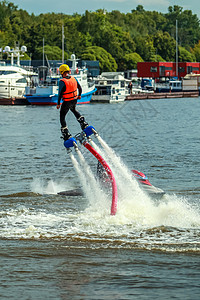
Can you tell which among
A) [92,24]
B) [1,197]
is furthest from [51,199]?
[92,24]

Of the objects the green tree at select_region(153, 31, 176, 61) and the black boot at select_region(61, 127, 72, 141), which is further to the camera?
the green tree at select_region(153, 31, 176, 61)

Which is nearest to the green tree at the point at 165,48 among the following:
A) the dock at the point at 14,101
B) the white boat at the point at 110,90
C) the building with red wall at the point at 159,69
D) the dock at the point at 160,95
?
the building with red wall at the point at 159,69

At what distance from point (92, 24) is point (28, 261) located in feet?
508

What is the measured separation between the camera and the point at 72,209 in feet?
46.8

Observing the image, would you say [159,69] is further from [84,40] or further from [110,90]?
[110,90]

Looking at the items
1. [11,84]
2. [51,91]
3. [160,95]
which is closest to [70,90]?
[51,91]

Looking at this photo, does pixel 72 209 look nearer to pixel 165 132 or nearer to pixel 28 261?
pixel 28 261

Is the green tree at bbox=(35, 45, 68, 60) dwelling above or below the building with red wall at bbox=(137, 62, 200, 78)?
above

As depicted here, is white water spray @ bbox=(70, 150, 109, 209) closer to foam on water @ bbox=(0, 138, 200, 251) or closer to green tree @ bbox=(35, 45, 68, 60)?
foam on water @ bbox=(0, 138, 200, 251)

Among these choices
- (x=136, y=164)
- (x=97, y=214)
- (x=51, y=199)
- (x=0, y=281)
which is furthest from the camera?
(x=136, y=164)

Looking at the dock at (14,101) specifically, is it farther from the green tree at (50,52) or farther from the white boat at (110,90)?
the green tree at (50,52)

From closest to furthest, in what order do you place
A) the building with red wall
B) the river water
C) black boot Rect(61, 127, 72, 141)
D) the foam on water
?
1. the river water
2. the foam on water
3. black boot Rect(61, 127, 72, 141)
4. the building with red wall

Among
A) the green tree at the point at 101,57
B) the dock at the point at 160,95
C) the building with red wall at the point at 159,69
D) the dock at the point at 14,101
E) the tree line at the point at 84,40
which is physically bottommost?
the dock at the point at 14,101

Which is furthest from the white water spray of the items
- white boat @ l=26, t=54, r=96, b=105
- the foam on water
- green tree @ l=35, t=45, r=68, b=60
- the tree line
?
green tree @ l=35, t=45, r=68, b=60
